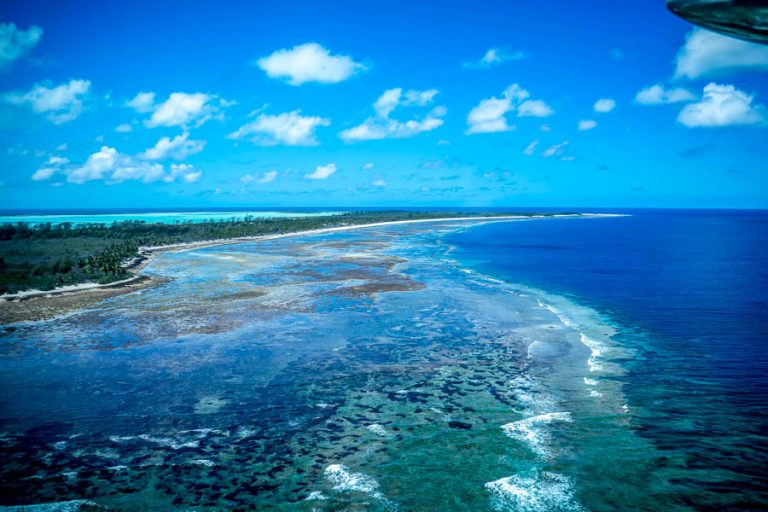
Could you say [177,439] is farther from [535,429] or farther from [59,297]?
[59,297]

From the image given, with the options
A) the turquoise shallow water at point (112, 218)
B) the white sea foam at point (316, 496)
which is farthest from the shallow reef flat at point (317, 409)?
the turquoise shallow water at point (112, 218)

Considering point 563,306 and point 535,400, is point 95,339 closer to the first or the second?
point 535,400

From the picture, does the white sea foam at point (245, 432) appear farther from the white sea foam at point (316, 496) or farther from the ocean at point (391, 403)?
the white sea foam at point (316, 496)

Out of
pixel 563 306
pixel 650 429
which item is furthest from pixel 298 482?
pixel 563 306

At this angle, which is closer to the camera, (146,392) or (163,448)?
(163,448)

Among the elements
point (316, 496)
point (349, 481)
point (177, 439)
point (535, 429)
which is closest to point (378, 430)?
point (349, 481)

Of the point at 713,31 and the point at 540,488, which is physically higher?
the point at 713,31

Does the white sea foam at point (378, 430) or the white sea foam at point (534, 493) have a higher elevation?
the white sea foam at point (378, 430)
